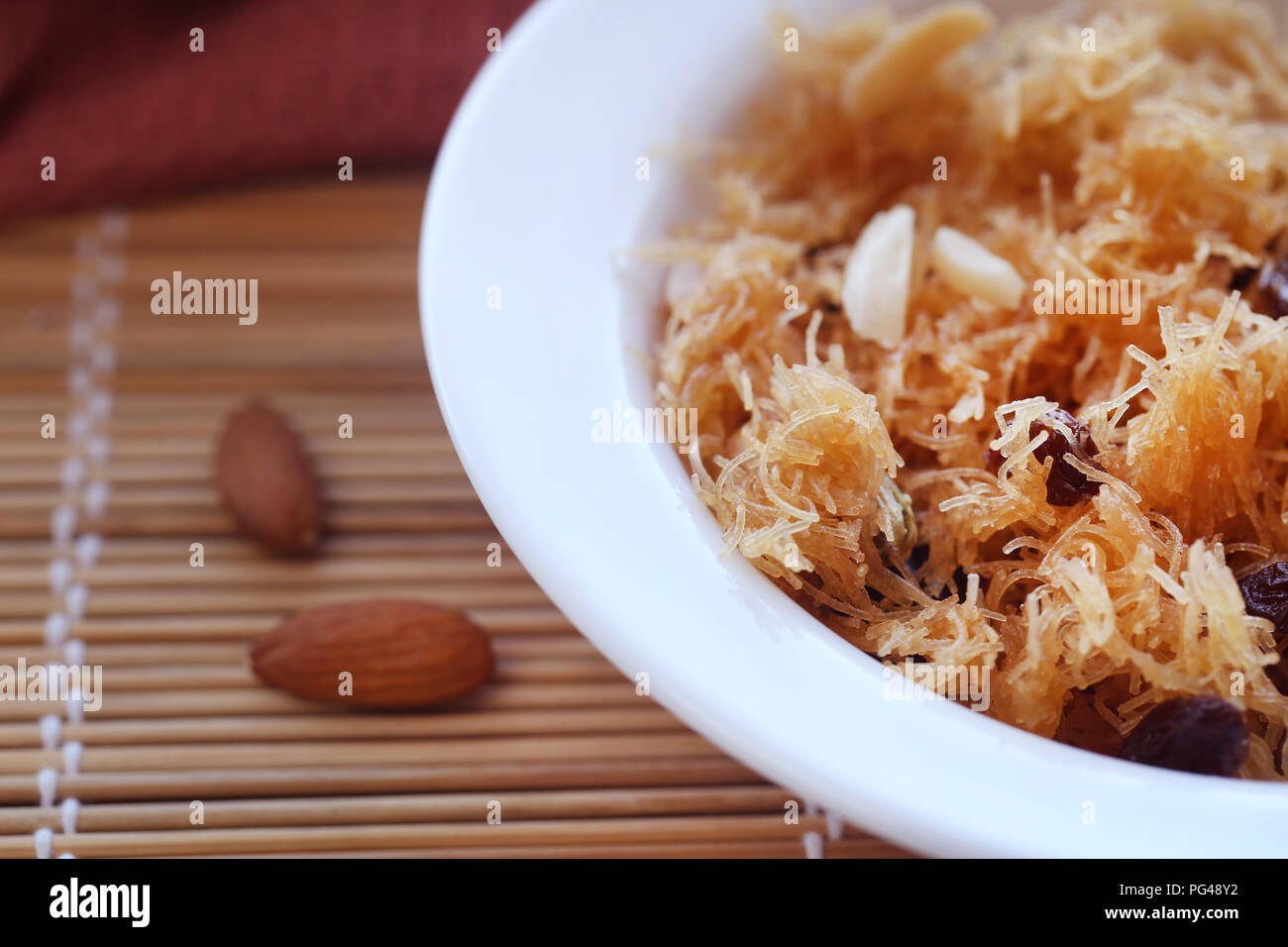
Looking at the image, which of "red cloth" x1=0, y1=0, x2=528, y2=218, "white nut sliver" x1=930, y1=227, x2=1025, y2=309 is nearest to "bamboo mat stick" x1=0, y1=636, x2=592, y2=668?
"white nut sliver" x1=930, y1=227, x2=1025, y2=309

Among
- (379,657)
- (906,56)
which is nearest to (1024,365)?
(906,56)

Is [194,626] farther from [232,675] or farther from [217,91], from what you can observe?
[217,91]

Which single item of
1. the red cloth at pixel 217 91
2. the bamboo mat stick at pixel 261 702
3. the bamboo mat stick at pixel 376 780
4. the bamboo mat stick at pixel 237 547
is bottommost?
the bamboo mat stick at pixel 376 780

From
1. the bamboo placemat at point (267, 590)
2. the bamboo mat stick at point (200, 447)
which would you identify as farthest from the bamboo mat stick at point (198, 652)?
the bamboo mat stick at point (200, 447)

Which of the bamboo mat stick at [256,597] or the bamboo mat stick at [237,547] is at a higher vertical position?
the bamboo mat stick at [237,547]

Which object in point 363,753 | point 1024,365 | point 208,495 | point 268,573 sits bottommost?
point 363,753

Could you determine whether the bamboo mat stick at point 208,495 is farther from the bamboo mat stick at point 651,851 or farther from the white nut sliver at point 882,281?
the white nut sliver at point 882,281

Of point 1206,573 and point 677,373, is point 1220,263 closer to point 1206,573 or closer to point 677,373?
point 1206,573
